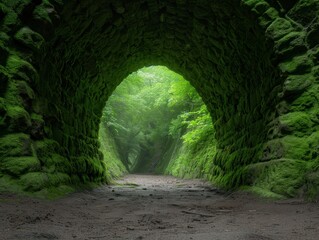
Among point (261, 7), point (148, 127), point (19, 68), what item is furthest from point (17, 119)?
point (148, 127)

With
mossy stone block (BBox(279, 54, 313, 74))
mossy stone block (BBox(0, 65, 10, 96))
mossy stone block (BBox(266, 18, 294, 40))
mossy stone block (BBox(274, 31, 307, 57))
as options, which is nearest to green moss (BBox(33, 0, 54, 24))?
mossy stone block (BBox(0, 65, 10, 96))

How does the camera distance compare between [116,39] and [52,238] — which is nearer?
[52,238]

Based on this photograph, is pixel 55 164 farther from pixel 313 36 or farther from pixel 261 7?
pixel 313 36

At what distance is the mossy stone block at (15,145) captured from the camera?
3830mm

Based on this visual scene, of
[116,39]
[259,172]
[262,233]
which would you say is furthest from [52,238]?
[116,39]

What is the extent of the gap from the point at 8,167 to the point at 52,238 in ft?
5.96

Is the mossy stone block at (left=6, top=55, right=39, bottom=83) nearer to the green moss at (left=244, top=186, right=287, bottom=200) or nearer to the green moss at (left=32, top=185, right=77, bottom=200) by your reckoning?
the green moss at (left=32, top=185, right=77, bottom=200)

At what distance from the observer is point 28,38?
13.9 ft

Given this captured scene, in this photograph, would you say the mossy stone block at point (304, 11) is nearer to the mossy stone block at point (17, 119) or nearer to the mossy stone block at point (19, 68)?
the mossy stone block at point (19, 68)

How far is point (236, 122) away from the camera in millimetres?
7363

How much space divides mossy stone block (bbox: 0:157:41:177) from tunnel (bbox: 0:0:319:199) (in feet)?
0.05

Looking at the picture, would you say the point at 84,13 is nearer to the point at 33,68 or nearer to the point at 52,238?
the point at 33,68

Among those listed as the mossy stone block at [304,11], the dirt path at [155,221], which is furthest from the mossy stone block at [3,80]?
the mossy stone block at [304,11]

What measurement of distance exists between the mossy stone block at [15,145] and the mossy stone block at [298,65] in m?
3.94
